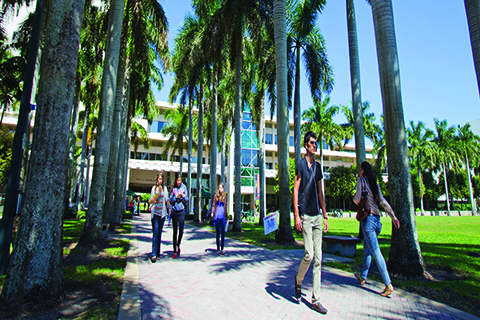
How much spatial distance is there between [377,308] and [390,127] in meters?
3.62

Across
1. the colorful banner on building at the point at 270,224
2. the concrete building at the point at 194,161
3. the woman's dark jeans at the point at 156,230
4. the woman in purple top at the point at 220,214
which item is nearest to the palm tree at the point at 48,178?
the woman's dark jeans at the point at 156,230

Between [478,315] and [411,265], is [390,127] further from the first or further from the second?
[478,315]

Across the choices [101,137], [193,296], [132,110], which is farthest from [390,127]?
[132,110]

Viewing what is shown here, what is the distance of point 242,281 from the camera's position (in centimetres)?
498

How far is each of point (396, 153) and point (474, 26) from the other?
474 centimetres

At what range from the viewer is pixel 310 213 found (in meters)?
3.86

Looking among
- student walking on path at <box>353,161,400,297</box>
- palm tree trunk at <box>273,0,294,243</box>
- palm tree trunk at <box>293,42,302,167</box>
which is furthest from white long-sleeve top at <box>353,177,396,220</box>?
palm tree trunk at <box>293,42,302,167</box>

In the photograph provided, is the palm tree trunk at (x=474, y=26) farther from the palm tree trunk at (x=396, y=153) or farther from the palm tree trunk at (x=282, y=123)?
the palm tree trunk at (x=282, y=123)

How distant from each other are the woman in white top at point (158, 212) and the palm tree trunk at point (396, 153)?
4.91 meters

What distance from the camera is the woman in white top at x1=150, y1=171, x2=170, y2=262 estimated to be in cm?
656

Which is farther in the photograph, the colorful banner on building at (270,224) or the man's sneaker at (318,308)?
the colorful banner on building at (270,224)

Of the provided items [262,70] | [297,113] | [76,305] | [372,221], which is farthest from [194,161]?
[76,305]

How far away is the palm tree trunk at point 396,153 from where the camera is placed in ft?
17.0

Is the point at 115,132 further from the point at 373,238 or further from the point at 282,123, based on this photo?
the point at 373,238
